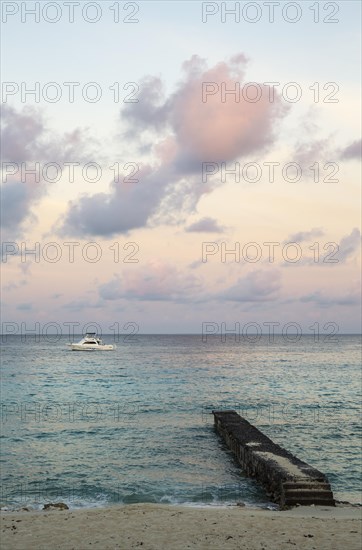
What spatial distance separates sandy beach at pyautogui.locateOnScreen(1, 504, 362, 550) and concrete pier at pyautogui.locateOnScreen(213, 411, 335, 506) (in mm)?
925

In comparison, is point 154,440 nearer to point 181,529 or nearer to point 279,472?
point 279,472

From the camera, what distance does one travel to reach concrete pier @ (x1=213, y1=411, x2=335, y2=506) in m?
19.1

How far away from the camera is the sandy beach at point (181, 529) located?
46.3ft

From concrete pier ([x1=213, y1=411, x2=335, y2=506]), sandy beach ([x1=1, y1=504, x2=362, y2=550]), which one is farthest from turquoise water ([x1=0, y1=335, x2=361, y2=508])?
sandy beach ([x1=1, y1=504, x2=362, y2=550])

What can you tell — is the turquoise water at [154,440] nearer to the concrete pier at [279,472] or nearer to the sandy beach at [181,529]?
the concrete pier at [279,472]

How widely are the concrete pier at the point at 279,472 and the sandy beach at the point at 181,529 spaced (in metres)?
0.93

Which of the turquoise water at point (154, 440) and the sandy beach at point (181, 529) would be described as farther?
the turquoise water at point (154, 440)

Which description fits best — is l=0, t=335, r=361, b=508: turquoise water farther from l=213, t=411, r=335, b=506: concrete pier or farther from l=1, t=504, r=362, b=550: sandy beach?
l=1, t=504, r=362, b=550: sandy beach

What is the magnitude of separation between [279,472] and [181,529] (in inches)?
251

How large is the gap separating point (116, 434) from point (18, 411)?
13.3 m

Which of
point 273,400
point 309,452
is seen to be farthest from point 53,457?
point 273,400

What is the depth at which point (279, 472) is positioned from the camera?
2062cm

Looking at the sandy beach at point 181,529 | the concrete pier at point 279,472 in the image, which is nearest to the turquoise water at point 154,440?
the concrete pier at point 279,472

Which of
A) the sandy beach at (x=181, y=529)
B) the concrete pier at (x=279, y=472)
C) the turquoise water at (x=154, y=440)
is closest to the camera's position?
the sandy beach at (x=181, y=529)
